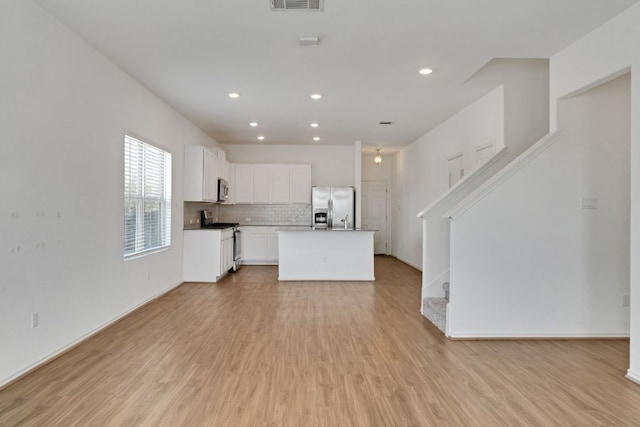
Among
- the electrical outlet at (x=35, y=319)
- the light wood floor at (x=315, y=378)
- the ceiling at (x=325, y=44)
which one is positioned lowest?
the light wood floor at (x=315, y=378)

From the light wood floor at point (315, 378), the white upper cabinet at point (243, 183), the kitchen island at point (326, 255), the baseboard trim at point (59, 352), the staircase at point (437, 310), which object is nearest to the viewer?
the light wood floor at point (315, 378)

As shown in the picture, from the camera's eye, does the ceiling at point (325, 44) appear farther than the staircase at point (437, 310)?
No

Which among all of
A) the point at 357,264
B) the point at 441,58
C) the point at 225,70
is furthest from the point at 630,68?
the point at 357,264

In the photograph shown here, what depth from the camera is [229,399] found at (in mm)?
2400

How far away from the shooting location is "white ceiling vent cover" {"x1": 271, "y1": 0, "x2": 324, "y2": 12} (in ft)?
8.97

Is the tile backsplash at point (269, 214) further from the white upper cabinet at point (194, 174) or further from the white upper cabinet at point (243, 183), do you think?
the white upper cabinet at point (194, 174)

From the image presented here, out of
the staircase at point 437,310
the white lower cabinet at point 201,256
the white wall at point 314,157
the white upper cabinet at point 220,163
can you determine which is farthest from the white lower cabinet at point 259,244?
the staircase at point 437,310

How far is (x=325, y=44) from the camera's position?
3.46 metres

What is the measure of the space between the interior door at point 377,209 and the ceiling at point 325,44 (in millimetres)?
4884

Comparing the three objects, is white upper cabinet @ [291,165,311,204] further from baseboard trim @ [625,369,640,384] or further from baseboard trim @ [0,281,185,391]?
baseboard trim @ [625,369,640,384]

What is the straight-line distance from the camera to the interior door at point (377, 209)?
1045 centimetres

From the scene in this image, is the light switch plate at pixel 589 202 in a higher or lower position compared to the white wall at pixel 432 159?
lower

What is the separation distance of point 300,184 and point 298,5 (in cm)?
603

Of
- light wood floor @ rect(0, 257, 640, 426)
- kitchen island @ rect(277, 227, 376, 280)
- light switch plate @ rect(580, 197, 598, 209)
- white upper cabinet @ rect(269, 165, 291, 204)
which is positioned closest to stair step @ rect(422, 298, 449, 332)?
light wood floor @ rect(0, 257, 640, 426)
